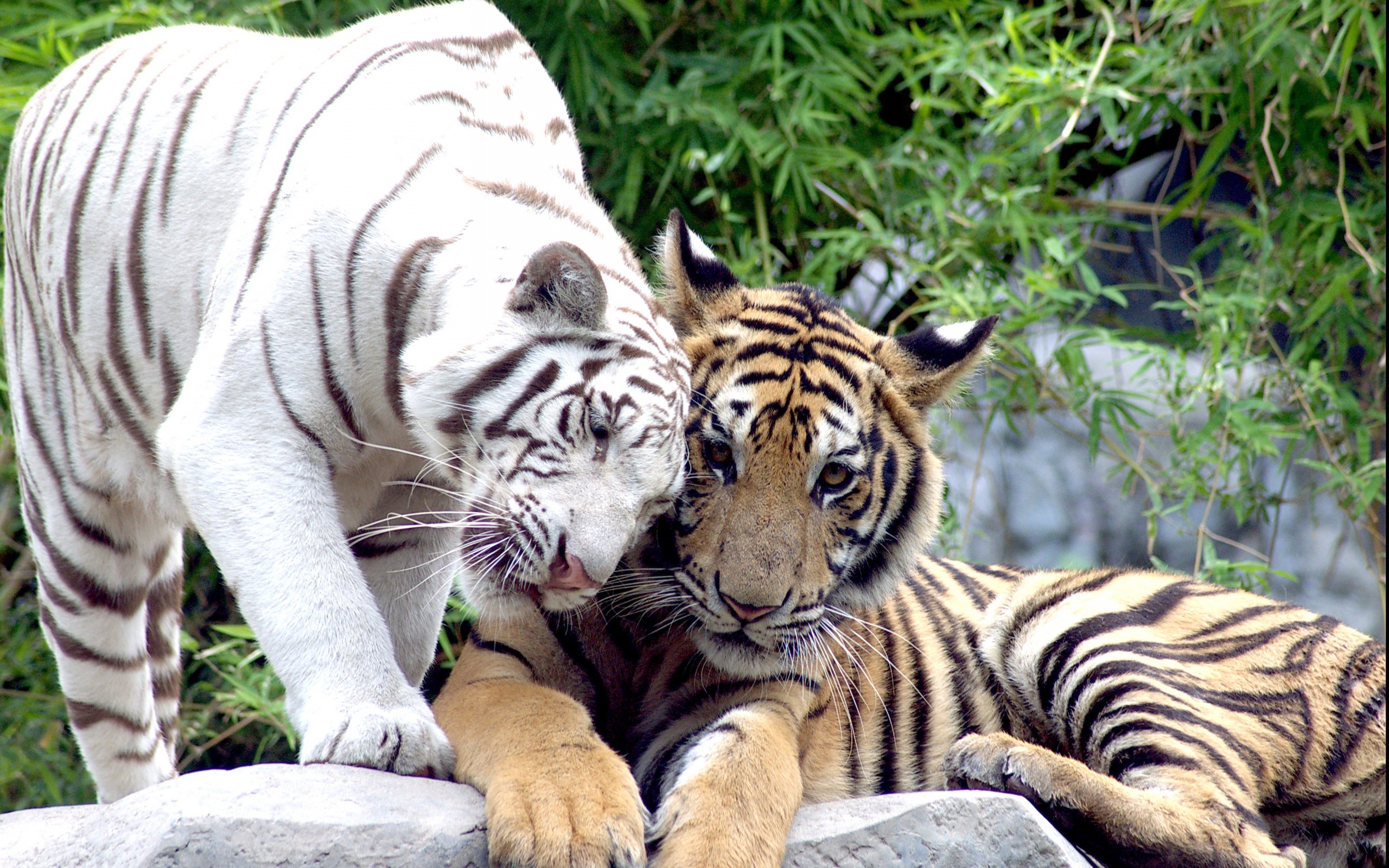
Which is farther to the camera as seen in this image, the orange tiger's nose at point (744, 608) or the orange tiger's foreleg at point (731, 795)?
the orange tiger's nose at point (744, 608)

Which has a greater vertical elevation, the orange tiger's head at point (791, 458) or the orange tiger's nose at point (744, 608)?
the orange tiger's head at point (791, 458)

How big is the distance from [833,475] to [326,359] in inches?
32.1

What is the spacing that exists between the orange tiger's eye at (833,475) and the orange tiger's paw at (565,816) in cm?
60

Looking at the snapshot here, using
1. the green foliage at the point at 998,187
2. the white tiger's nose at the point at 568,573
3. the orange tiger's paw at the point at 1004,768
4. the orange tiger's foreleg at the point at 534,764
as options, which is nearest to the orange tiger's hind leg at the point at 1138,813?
the orange tiger's paw at the point at 1004,768

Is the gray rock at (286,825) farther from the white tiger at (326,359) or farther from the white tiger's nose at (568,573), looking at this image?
the white tiger's nose at (568,573)

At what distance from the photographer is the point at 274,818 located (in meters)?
1.55

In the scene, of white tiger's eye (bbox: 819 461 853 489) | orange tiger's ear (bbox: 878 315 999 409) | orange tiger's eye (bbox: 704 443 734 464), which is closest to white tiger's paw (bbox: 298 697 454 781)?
orange tiger's eye (bbox: 704 443 734 464)

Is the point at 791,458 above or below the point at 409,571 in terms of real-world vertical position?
above

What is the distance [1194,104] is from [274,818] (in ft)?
12.0

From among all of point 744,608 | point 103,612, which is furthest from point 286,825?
point 103,612

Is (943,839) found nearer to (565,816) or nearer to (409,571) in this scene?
(565,816)

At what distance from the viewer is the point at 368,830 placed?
61.6 inches

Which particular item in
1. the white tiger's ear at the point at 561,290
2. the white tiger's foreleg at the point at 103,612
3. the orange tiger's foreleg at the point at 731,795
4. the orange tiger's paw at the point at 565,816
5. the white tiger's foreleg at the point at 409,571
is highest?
the white tiger's ear at the point at 561,290

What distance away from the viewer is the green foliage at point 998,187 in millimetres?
3615
